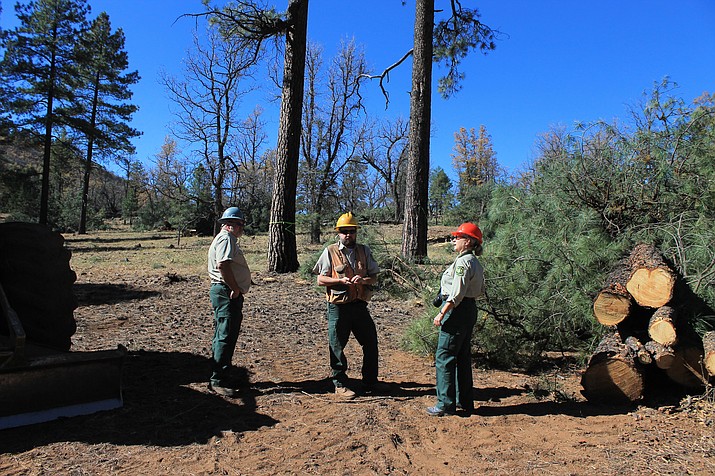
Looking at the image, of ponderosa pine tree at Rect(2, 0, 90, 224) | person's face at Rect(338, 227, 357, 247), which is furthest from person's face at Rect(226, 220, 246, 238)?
ponderosa pine tree at Rect(2, 0, 90, 224)

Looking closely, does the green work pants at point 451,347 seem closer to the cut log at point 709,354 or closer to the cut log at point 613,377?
the cut log at point 613,377

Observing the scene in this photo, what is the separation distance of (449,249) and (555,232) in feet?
5.36

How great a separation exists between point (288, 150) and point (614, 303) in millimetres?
8874

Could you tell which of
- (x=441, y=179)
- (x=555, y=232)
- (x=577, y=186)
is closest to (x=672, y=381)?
(x=555, y=232)

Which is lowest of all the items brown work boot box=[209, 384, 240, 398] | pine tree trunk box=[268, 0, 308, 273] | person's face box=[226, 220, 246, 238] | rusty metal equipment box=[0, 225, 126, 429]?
brown work boot box=[209, 384, 240, 398]

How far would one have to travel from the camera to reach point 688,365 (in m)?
4.18

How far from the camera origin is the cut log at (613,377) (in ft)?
14.1

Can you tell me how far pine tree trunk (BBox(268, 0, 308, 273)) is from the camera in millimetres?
11992

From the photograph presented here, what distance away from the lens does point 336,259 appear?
15.3 feet

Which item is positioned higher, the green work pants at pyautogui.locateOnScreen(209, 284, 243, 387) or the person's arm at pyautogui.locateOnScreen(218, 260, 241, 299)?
the person's arm at pyautogui.locateOnScreen(218, 260, 241, 299)

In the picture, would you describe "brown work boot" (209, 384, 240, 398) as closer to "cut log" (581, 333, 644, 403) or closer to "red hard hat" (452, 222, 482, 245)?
"red hard hat" (452, 222, 482, 245)

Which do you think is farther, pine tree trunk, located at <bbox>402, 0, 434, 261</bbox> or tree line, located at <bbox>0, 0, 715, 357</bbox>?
pine tree trunk, located at <bbox>402, 0, 434, 261</bbox>

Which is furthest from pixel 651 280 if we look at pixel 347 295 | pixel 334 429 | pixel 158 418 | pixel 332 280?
pixel 158 418

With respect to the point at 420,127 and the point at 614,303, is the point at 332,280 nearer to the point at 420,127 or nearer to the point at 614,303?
the point at 614,303
